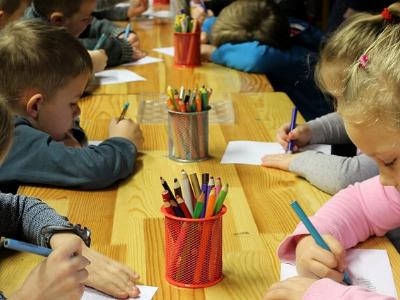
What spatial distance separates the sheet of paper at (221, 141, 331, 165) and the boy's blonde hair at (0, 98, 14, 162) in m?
0.70

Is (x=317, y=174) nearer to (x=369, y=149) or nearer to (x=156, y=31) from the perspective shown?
(x=369, y=149)

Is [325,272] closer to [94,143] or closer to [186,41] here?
[94,143]

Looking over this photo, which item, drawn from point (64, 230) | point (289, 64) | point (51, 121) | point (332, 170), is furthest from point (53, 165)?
point (289, 64)

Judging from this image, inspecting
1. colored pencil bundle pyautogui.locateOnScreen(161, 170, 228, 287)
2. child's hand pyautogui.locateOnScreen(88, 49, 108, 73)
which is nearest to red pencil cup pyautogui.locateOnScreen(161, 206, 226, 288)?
colored pencil bundle pyautogui.locateOnScreen(161, 170, 228, 287)

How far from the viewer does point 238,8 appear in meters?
2.92

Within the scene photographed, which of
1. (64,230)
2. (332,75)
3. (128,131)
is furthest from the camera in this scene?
(128,131)

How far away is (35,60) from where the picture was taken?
1.73m

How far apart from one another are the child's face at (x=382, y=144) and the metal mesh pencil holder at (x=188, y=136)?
1.81ft

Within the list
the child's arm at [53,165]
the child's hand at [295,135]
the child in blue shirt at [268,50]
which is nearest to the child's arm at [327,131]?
the child's hand at [295,135]

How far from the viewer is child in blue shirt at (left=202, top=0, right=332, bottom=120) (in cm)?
273

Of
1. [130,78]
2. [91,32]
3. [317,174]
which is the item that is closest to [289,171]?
[317,174]

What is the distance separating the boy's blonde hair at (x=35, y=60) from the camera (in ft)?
5.61

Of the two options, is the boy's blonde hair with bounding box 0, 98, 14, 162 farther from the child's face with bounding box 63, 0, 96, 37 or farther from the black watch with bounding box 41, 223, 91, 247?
the child's face with bounding box 63, 0, 96, 37

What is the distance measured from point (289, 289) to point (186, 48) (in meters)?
1.65
